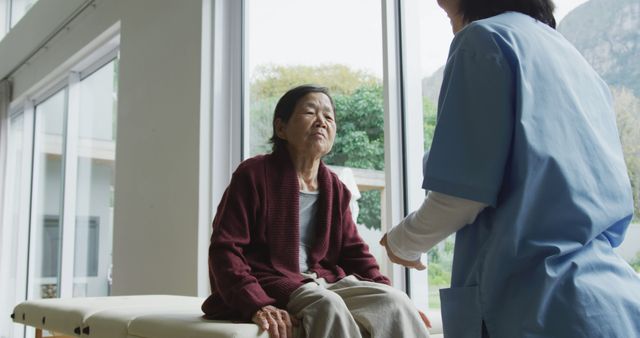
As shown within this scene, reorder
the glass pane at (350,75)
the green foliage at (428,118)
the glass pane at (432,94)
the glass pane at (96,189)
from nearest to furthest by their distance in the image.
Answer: the glass pane at (432,94) < the green foliage at (428,118) < the glass pane at (350,75) < the glass pane at (96,189)

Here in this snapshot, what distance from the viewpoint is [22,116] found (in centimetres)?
644

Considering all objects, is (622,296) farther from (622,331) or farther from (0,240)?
(0,240)

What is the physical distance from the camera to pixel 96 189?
4898mm

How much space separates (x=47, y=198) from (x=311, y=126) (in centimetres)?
472

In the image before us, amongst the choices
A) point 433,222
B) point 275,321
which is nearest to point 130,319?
point 275,321

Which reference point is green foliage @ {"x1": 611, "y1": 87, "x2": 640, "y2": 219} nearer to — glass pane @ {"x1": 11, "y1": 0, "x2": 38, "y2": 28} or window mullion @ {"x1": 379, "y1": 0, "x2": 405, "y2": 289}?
window mullion @ {"x1": 379, "y1": 0, "x2": 405, "y2": 289}

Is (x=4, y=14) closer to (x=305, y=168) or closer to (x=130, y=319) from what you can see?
(x=130, y=319)

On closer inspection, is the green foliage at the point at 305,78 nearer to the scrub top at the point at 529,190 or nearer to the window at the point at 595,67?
the window at the point at 595,67

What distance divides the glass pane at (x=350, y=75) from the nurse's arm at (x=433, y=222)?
1.56 meters

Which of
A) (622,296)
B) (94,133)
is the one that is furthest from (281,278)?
(94,133)

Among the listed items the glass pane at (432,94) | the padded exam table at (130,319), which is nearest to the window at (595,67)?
the glass pane at (432,94)

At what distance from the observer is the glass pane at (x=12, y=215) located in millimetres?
6070

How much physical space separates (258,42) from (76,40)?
6.95 feet

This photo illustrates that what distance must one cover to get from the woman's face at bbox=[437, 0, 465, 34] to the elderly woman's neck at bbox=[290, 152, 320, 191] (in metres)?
0.77
